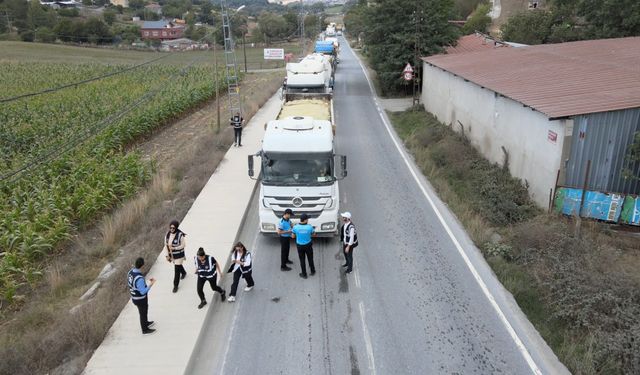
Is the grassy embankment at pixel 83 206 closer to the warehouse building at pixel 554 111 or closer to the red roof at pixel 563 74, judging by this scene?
the warehouse building at pixel 554 111

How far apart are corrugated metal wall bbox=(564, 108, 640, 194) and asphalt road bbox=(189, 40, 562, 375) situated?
357cm

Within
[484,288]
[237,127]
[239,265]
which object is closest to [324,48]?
[237,127]

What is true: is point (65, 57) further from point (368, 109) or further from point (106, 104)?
point (368, 109)

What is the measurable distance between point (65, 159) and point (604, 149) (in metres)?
18.7

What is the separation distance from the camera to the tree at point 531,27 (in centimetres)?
4688

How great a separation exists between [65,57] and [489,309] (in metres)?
81.0

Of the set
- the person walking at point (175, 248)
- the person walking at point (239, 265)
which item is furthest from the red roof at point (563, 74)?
the person walking at point (175, 248)

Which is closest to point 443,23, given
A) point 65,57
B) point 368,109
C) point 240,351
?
point 368,109

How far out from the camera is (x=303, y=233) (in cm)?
1084

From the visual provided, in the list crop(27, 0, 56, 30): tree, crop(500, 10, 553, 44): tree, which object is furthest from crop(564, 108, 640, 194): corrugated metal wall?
crop(27, 0, 56, 30): tree

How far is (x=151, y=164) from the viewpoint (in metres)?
20.7

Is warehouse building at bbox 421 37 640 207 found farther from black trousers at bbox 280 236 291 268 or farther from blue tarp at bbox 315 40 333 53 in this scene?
blue tarp at bbox 315 40 333 53

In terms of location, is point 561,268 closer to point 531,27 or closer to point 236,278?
point 236,278

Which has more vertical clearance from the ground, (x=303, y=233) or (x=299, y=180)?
(x=299, y=180)
